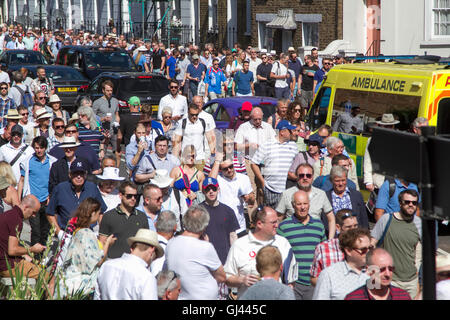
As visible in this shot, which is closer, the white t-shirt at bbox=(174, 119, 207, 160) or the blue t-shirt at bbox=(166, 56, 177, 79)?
the white t-shirt at bbox=(174, 119, 207, 160)

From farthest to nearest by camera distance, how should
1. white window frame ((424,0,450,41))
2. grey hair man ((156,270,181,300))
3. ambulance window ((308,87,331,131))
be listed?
white window frame ((424,0,450,41)), ambulance window ((308,87,331,131)), grey hair man ((156,270,181,300))

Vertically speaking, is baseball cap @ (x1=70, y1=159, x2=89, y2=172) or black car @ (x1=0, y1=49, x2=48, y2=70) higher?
black car @ (x1=0, y1=49, x2=48, y2=70)

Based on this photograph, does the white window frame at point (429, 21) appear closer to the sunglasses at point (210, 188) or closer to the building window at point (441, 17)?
the building window at point (441, 17)

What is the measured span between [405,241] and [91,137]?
6.03 meters

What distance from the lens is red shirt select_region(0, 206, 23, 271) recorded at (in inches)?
344

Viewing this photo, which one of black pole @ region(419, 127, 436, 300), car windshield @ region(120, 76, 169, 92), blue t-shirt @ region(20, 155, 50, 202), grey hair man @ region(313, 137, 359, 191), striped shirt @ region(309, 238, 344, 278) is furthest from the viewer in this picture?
car windshield @ region(120, 76, 169, 92)

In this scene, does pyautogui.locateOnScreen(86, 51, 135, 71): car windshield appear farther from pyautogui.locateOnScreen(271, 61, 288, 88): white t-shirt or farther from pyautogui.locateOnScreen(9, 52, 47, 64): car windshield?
pyautogui.locateOnScreen(271, 61, 288, 88): white t-shirt

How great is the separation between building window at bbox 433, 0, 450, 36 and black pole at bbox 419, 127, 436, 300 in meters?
21.4

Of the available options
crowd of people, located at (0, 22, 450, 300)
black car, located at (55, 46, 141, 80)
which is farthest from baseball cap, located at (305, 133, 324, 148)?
black car, located at (55, 46, 141, 80)

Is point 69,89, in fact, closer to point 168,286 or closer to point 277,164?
point 277,164

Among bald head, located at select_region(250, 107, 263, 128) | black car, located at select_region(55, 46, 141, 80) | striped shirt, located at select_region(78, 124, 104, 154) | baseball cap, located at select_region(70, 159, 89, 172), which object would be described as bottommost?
baseball cap, located at select_region(70, 159, 89, 172)

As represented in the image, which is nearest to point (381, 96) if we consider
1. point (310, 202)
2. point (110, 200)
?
point (310, 202)
